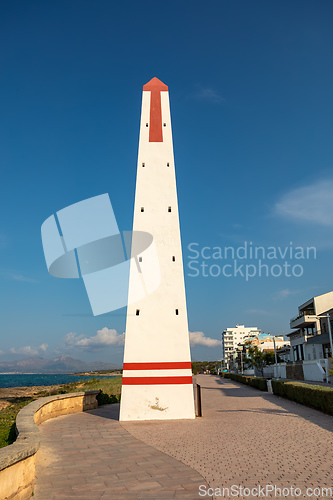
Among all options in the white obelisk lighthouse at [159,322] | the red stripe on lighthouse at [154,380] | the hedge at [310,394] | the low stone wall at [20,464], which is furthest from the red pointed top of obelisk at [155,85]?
the low stone wall at [20,464]

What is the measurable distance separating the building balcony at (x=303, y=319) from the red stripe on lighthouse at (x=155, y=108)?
39.8 metres

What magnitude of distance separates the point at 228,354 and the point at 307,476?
149 m

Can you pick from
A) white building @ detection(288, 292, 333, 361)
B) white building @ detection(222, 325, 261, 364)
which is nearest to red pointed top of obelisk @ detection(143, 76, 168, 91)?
white building @ detection(288, 292, 333, 361)

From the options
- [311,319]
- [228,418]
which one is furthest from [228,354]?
[228,418]

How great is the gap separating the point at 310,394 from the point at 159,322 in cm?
834

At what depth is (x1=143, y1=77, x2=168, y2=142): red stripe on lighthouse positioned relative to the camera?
18.0 metres

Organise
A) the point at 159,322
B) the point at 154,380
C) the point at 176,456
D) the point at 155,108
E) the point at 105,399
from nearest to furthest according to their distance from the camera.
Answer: the point at 176,456 → the point at 154,380 → the point at 159,322 → the point at 155,108 → the point at 105,399

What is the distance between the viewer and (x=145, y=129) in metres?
18.1

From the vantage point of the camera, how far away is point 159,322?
49.8 ft

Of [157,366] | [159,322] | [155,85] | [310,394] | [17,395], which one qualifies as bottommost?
[17,395]

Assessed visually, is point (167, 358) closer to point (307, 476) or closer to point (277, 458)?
point (277, 458)

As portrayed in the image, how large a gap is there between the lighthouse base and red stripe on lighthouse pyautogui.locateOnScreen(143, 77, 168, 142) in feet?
38.4

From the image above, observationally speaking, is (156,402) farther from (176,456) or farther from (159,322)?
(176,456)

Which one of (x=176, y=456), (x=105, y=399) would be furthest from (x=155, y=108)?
(x=176, y=456)
